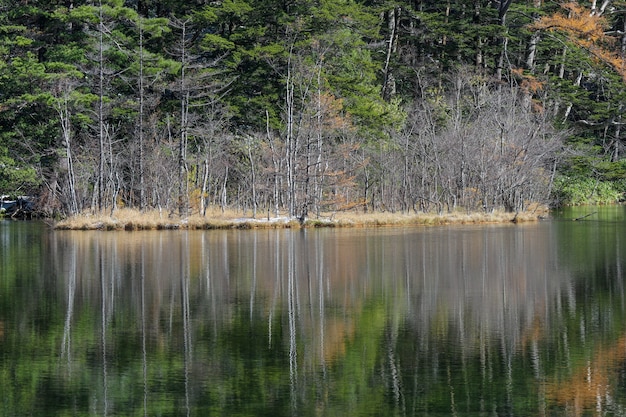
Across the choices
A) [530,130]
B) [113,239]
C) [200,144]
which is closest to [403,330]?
[113,239]

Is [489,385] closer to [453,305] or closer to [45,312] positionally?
[453,305]

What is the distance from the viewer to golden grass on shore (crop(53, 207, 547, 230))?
129 feet

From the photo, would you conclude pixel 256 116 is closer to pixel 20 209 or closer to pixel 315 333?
pixel 20 209

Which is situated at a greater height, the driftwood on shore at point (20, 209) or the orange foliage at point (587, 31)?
the orange foliage at point (587, 31)

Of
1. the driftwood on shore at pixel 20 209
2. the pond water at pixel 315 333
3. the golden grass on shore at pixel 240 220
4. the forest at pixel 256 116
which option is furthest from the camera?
the driftwood on shore at pixel 20 209

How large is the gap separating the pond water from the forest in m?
18.5

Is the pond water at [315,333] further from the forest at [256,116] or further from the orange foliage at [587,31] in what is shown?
the orange foliage at [587,31]

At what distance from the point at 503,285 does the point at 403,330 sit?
5485 millimetres

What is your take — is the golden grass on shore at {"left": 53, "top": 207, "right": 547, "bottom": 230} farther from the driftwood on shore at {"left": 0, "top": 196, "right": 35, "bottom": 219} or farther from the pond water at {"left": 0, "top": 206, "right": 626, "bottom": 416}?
the driftwood on shore at {"left": 0, "top": 196, "right": 35, "bottom": 219}

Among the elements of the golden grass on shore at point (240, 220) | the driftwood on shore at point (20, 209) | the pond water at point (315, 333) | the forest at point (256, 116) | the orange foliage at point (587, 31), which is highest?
the orange foliage at point (587, 31)

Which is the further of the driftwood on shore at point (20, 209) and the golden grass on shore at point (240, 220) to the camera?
the driftwood on shore at point (20, 209)

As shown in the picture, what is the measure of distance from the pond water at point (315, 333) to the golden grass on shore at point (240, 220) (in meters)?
12.5

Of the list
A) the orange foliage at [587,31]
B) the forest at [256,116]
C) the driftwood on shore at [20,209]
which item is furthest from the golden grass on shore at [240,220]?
the orange foliage at [587,31]

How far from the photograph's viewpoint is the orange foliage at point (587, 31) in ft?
185
